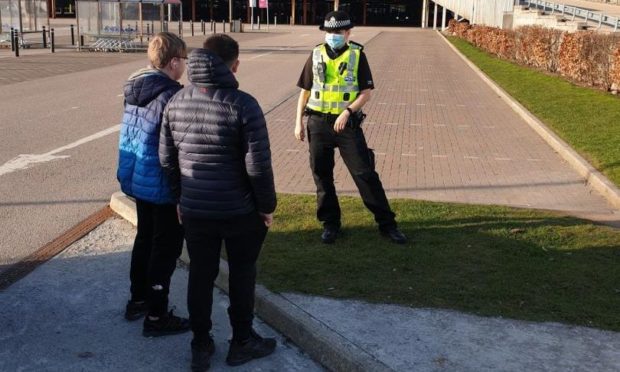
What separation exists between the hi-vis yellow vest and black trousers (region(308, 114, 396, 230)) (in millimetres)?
104

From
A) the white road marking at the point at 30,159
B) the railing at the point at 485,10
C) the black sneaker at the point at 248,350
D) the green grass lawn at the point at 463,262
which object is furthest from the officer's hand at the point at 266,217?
the railing at the point at 485,10

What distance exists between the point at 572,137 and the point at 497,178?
294cm

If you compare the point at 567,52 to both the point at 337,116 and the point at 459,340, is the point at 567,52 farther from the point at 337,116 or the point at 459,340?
the point at 459,340

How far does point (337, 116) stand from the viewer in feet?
18.5

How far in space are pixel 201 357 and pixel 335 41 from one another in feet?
9.04

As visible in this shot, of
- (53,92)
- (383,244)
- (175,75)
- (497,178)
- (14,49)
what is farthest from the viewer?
(14,49)

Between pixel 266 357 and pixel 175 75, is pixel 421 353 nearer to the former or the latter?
pixel 266 357

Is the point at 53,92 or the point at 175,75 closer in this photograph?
the point at 175,75

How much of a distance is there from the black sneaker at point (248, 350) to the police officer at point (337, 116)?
180cm

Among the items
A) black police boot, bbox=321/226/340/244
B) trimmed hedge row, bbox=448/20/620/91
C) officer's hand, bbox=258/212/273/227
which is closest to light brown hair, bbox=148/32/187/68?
officer's hand, bbox=258/212/273/227

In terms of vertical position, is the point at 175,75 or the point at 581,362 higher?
the point at 175,75

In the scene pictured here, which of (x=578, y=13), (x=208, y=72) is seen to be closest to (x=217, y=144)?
(x=208, y=72)

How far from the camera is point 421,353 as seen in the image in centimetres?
391

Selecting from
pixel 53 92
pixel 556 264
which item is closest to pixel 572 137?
pixel 556 264
